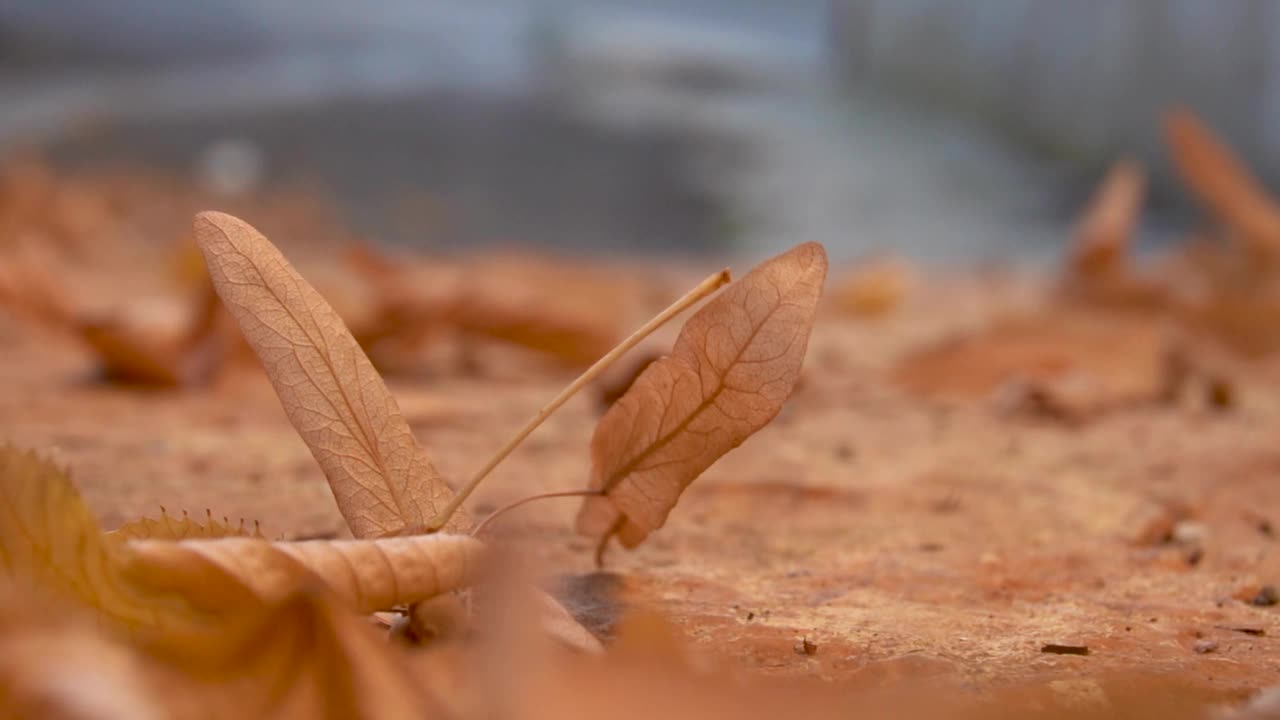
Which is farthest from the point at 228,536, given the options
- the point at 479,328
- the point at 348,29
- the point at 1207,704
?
the point at 348,29

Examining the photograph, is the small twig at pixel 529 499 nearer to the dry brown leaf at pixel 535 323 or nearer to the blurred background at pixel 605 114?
the dry brown leaf at pixel 535 323

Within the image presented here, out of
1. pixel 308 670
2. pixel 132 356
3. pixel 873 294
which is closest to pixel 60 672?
pixel 308 670

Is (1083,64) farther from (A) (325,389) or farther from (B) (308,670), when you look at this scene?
(B) (308,670)

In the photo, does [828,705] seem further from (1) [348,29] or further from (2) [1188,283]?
(1) [348,29]

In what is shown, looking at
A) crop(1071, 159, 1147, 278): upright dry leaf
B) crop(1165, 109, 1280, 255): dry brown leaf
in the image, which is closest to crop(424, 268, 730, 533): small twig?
crop(1165, 109, 1280, 255): dry brown leaf

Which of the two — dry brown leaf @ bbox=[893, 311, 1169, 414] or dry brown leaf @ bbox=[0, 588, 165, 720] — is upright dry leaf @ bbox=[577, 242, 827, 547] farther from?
dry brown leaf @ bbox=[893, 311, 1169, 414]

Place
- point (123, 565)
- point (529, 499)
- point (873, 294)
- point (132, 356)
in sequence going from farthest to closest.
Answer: point (873, 294) → point (132, 356) → point (529, 499) → point (123, 565)

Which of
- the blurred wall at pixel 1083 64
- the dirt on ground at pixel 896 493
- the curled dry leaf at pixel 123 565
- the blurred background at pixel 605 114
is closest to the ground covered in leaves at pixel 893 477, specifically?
the dirt on ground at pixel 896 493
